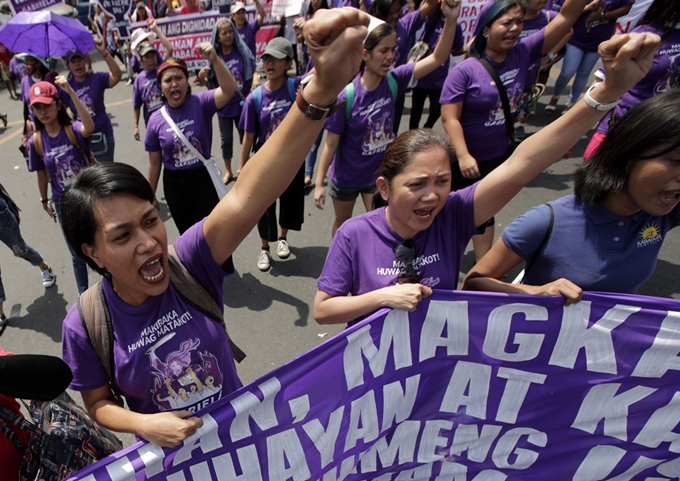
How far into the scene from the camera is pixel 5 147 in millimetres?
8227

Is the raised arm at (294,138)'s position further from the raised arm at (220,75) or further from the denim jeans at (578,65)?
the denim jeans at (578,65)

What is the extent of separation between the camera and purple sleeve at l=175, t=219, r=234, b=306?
151 cm

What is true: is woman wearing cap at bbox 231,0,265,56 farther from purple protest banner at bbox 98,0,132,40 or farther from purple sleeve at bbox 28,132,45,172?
purple sleeve at bbox 28,132,45,172

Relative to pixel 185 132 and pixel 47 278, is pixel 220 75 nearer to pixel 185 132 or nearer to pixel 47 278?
pixel 185 132

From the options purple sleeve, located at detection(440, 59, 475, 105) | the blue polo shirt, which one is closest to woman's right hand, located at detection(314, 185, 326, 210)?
purple sleeve, located at detection(440, 59, 475, 105)

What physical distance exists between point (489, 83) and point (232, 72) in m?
3.93

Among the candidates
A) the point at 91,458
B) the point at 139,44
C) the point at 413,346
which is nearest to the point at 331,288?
the point at 413,346

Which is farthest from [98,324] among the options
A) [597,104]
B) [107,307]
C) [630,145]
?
[630,145]

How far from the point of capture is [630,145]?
1623 millimetres

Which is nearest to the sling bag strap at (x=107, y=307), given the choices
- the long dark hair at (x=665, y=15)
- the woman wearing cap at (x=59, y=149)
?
the woman wearing cap at (x=59, y=149)

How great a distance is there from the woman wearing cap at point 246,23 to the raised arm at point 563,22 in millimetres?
5114

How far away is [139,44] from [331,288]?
5.11m

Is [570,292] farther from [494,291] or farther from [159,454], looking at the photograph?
[159,454]

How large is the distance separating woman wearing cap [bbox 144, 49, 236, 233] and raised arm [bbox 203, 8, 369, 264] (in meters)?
2.28
